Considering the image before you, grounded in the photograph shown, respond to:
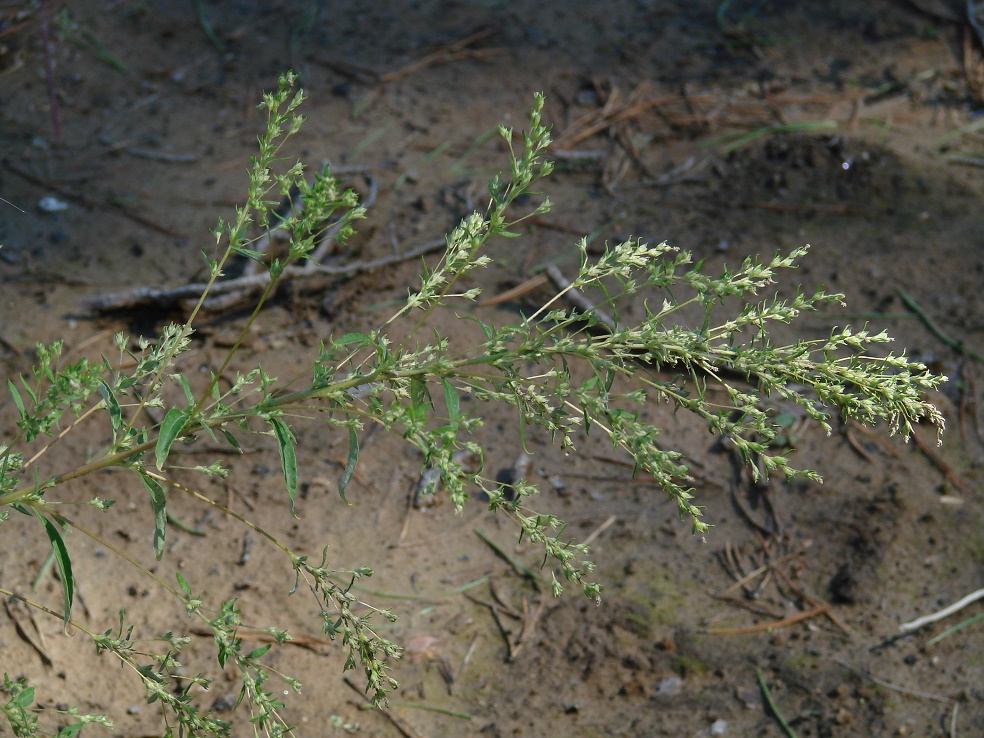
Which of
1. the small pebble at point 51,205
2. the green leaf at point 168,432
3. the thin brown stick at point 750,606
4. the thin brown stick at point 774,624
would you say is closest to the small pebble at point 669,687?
the thin brown stick at point 774,624

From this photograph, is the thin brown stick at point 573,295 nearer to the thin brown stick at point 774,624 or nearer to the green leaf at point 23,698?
the thin brown stick at point 774,624

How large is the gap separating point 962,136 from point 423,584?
4009 mm

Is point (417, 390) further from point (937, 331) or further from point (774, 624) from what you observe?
point (937, 331)

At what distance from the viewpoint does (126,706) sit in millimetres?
2615

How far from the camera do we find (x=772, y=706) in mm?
2830

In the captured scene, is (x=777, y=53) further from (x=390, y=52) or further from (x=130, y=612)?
(x=130, y=612)

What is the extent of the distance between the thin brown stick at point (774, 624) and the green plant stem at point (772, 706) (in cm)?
16

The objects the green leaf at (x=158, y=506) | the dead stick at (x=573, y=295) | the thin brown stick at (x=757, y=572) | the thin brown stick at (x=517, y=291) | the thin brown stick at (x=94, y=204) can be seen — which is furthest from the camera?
the thin brown stick at (x=94, y=204)

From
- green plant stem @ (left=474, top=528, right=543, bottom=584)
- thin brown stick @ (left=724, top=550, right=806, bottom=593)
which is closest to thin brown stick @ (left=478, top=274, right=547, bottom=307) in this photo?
green plant stem @ (left=474, top=528, right=543, bottom=584)

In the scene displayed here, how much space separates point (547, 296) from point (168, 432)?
8.21 feet

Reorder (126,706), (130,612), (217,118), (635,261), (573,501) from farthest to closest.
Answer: (217,118) → (573,501) → (130,612) → (126,706) → (635,261)

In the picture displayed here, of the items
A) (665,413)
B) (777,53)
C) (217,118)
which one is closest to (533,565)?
(665,413)

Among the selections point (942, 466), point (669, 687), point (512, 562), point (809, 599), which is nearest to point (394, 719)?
point (512, 562)

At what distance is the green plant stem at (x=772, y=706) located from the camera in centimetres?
276
